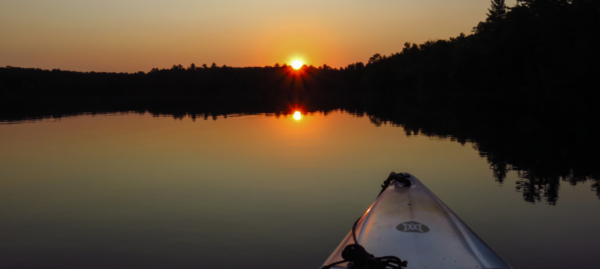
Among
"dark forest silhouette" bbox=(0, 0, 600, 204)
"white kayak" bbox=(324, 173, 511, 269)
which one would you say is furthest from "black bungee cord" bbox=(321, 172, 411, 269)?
"dark forest silhouette" bbox=(0, 0, 600, 204)

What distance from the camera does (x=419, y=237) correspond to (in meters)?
4.50

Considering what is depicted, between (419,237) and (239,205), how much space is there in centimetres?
435

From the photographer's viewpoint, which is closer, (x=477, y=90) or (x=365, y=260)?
(x=365, y=260)

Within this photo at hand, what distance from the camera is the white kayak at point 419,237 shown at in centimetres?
398

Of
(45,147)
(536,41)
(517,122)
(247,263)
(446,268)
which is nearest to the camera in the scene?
(446,268)

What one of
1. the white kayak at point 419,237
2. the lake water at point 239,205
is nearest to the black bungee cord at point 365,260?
the white kayak at point 419,237

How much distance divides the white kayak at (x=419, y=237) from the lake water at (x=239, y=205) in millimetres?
1019

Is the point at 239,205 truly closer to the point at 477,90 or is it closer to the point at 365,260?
the point at 365,260

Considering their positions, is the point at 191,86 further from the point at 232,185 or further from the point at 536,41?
the point at 232,185

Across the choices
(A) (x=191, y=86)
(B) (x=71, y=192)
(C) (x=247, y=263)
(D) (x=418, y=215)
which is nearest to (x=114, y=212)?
(B) (x=71, y=192)

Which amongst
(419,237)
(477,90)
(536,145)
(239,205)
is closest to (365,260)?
(419,237)

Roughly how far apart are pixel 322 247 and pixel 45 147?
1429 centimetres

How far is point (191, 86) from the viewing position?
135 metres

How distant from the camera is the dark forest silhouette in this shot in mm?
14383
